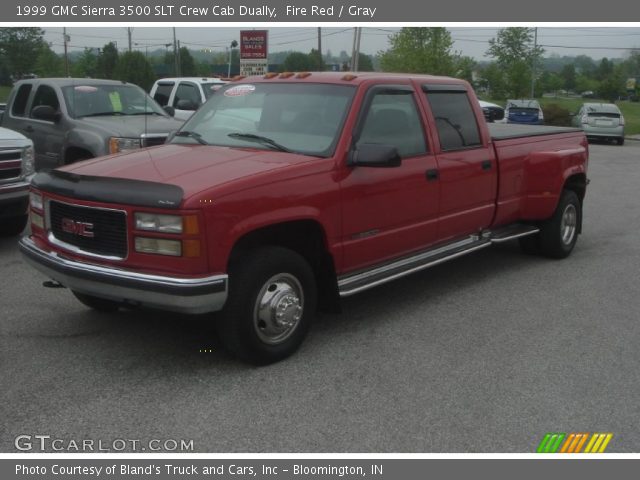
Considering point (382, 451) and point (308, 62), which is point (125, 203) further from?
point (308, 62)

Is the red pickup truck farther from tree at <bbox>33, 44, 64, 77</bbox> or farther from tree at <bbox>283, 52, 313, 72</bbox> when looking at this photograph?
tree at <bbox>283, 52, 313, 72</bbox>

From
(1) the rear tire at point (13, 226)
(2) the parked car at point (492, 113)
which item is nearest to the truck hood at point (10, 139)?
(1) the rear tire at point (13, 226)

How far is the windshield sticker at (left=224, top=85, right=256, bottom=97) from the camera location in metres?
6.05

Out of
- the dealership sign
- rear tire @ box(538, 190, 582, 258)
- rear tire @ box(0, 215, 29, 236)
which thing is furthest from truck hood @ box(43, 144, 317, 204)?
the dealership sign

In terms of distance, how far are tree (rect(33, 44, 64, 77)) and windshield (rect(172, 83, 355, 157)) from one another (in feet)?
184

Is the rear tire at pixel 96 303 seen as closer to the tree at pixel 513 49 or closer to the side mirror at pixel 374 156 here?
the side mirror at pixel 374 156

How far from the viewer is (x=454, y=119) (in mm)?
6562

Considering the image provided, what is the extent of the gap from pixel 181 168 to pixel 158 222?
577mm

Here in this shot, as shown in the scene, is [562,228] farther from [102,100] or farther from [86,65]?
[86,65]

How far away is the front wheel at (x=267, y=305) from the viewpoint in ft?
15.1

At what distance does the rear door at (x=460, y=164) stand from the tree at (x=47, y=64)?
5610 centimetres

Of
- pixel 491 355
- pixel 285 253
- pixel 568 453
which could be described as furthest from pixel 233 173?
pixel 568 453

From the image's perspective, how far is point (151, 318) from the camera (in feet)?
18.8

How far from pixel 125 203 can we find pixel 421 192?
8.17 feet
